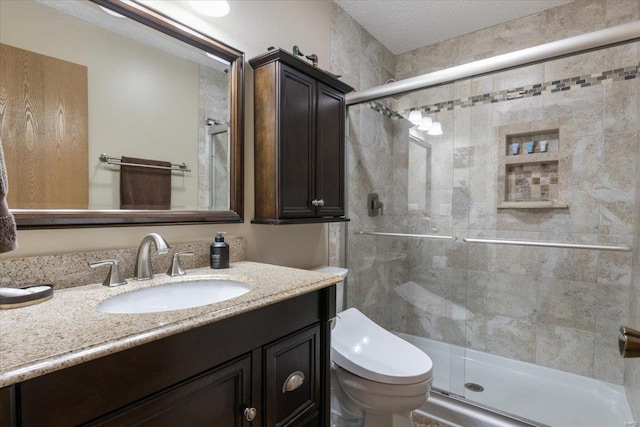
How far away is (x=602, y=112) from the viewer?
198 centimetres

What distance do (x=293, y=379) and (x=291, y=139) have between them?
0.97 meters

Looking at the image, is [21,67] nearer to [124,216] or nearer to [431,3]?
[124,216]

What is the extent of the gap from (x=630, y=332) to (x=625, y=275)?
1.72m

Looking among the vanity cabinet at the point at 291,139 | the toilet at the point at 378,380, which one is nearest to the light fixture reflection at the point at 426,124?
the vanity cabinet at the point at 291,139

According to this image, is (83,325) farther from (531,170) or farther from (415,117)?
(531,170)

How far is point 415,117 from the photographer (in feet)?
7.45

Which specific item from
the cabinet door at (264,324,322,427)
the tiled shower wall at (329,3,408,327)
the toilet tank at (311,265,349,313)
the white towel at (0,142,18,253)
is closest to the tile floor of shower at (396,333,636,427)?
the tiled shower wall at (329,3,408,327)

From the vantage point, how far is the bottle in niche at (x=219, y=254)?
1288mm

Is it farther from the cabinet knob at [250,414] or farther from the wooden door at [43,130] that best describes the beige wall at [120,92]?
the cabinet knob at [250,414]

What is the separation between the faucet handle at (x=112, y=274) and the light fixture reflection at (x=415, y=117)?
1947 millimetres

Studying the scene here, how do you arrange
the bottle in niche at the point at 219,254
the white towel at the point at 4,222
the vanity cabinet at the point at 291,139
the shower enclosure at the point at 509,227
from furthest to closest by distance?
the shower enclosure at the point at 509,227
the vanity cabinet at the point at 291,139
the bottle in niche at the point at 219,254
the white towel at the point at 4,222

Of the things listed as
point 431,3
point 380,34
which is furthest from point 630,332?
point 380,34

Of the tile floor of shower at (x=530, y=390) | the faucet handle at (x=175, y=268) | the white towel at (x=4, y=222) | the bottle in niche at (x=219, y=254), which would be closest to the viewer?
the white towel at (x=4, y=222)

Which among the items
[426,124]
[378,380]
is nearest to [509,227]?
[426,124]
